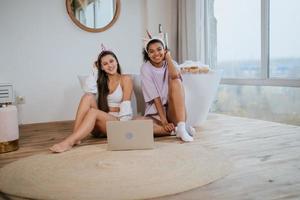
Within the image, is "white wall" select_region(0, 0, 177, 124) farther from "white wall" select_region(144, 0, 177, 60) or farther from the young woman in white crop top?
the young woman in white crop top

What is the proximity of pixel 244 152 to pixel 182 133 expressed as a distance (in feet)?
1.83

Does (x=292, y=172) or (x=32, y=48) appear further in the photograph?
(x=32, y=48)

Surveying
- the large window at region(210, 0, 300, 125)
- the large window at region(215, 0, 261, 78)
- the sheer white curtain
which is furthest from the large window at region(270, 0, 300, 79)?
the sheer white curtain

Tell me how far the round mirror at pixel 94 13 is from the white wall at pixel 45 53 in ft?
0.24

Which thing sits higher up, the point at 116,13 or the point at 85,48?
the point at 116,13

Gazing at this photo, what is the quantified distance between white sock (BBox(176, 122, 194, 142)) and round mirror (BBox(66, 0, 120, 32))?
2.09 m

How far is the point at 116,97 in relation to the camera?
8.98 feet

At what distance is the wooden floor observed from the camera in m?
1.44

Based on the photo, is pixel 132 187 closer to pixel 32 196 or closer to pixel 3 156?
pixel 32 196

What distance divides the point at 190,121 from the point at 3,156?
1640 mm

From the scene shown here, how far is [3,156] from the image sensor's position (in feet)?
7.42

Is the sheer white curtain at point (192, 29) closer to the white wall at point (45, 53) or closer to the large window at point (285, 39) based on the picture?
the white wall at point (45, 53)

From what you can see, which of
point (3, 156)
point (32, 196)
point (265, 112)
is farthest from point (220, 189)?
A: point (265, 112)

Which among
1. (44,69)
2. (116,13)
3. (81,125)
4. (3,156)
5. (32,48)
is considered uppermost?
(116,13)
